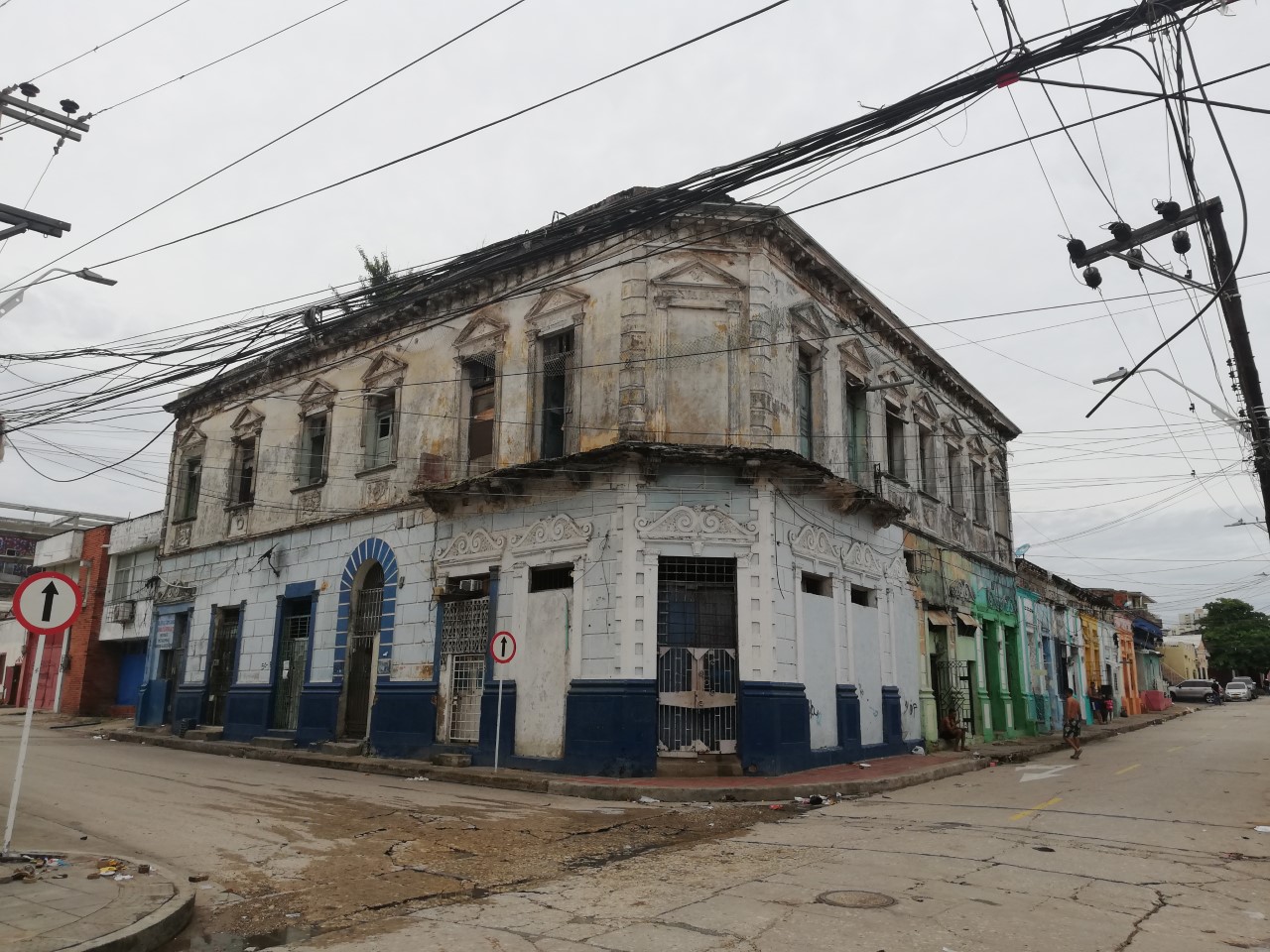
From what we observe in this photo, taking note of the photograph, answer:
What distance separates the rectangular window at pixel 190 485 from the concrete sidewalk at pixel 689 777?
23.8 feet

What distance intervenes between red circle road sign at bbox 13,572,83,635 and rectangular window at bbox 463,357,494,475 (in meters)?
9.59

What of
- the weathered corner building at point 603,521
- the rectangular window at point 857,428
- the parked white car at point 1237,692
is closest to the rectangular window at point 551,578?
the weathered corner building at point 603,521

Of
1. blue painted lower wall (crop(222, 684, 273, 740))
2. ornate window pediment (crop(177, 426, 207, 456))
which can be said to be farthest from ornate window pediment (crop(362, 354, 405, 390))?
ornate window pediment (crop(177, 426, 207, 456))

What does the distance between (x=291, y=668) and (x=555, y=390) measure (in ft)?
30.1

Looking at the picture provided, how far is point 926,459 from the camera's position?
74.2ft

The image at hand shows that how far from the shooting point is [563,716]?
14500 millimetres

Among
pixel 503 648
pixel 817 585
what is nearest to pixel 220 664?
pixel 503 648

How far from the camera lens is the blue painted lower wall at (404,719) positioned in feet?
54.4

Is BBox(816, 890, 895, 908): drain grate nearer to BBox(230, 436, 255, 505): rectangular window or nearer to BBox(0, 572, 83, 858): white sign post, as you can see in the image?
BBox(0, 572, 83, 858): white sign post

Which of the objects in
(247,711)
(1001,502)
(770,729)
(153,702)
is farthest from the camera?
(1001,502)

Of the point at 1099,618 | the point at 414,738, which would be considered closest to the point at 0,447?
the point at 414,738

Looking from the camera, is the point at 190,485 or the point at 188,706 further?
the point at 190,485

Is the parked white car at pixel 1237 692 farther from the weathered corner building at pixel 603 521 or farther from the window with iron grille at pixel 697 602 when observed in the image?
the window with iron grille at pixel 697 602

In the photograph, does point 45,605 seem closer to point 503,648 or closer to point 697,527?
point 503,648
